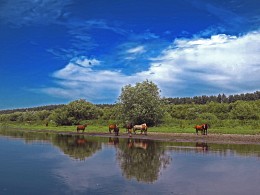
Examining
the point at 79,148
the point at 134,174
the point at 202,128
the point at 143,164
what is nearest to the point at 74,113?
the point at 202,128

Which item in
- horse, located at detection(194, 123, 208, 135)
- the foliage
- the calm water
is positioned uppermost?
the foliage

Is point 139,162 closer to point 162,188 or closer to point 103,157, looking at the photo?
point 103,157

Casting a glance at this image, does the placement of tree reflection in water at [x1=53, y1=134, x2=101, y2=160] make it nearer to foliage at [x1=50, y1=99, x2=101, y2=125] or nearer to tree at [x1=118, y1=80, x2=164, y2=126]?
tree at [x1=118, y1=80, x2=164, y2=126]

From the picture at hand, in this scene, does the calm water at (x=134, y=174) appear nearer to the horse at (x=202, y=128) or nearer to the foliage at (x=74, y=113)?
the horse at (x=202, y=128)

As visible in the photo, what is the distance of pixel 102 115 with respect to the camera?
79.6m

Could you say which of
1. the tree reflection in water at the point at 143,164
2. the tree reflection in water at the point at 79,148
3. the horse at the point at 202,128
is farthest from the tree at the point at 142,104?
the tree reflection in water at the point at 143,164

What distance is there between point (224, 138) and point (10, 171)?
76.2 ft

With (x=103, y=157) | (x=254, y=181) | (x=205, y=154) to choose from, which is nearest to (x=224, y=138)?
(x=205, y=154)

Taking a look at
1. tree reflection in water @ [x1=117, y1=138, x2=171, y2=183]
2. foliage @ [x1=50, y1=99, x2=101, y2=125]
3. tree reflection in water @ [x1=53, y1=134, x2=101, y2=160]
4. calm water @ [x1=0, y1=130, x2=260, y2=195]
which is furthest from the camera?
foliage @ [x1=50, y1=99, x2=101, y2=125]

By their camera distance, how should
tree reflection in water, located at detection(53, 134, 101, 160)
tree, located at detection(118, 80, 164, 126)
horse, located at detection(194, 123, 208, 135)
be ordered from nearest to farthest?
tree reflection in water, located at detection(53, 134, 101, 160) < horse, located at detection(194, 123, 208, 135) < tree, located at detection(118, 80, 164, 126)

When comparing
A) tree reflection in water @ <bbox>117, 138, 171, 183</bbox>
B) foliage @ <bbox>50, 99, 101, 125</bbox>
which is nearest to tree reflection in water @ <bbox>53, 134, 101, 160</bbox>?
tree reflection in water @ <bbox>117, 138, 171, 183</bbox>

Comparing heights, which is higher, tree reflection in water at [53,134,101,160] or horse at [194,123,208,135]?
horse at [194,123,208,135]

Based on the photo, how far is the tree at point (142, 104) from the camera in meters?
50.4

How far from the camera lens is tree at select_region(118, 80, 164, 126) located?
50406mm
